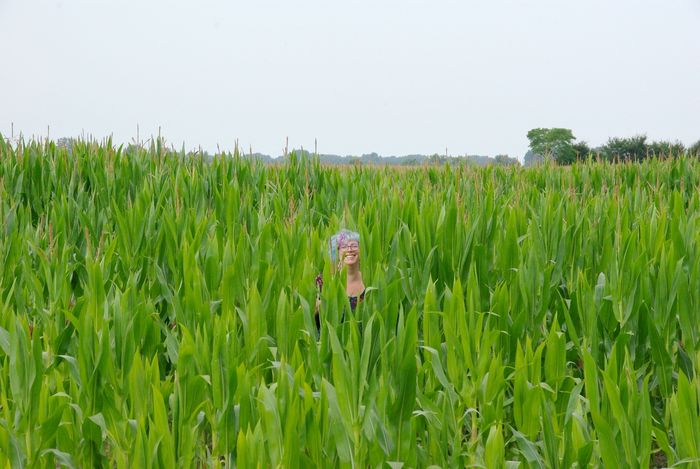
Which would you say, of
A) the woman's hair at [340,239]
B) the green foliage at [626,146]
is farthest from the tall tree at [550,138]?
the woman's hair at [340,239]

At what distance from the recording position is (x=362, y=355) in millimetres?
2727

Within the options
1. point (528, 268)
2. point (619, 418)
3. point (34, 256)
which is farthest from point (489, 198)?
point (619, 418)

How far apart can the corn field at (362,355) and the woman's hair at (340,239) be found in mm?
161

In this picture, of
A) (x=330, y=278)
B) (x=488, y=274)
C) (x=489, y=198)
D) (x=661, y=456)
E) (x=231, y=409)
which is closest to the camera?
(x=231, y=409)

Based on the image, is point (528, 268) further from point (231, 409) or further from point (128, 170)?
point (128, 170)

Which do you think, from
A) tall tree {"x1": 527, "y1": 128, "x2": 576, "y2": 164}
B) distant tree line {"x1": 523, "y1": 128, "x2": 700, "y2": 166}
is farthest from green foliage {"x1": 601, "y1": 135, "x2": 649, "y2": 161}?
tall tree {"x1": 527, "y1": 128, "x2": 576, "y2": 164}

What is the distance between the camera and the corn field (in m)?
2.60

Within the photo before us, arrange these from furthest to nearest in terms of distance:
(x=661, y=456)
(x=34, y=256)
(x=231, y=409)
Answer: (x=34, y=256), (x=661, y=456), (x=231, y=409)

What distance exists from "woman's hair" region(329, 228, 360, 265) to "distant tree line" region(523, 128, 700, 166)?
268 inches

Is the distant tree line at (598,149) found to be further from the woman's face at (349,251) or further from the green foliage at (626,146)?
the woman's face at (349,251)

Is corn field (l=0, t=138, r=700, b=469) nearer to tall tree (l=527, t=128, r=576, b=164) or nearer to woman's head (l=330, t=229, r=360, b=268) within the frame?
woman's head (l=330, t=229, r=360, b=268)

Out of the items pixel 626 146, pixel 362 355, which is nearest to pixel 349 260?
pixel 362 355

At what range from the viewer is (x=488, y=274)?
16.6 ft

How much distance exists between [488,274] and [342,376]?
2.64 meters
